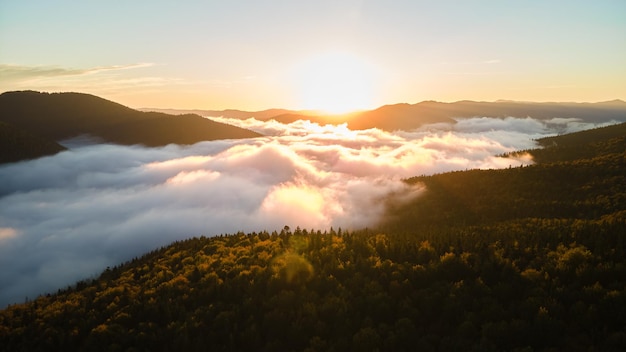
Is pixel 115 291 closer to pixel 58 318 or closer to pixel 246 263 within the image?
pixel 58 318

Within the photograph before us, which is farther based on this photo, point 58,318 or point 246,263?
point 246,263

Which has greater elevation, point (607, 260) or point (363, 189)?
point (607, 260)

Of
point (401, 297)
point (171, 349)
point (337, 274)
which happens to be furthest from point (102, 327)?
point (401, 297)

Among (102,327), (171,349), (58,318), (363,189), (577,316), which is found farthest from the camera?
(363,189)

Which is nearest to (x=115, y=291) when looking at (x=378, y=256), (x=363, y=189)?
(x=378, y=256)

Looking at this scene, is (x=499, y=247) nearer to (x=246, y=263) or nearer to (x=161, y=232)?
(x=246, y=263)

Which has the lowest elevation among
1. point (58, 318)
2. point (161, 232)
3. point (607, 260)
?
point (161, 232)

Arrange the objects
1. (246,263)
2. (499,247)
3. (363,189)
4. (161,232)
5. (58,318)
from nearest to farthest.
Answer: (58,318)
(499,247)
(246,263)
(161,232)
(363,189)
